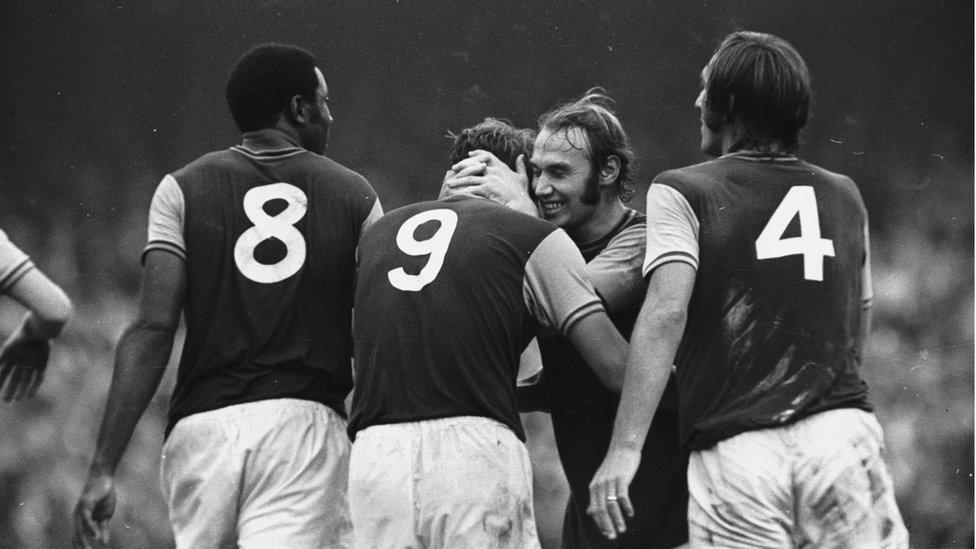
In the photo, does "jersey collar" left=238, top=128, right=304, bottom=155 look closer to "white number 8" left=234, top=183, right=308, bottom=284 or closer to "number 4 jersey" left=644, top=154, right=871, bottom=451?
"white number 8" left=234, top=183, right=308, bottom=284

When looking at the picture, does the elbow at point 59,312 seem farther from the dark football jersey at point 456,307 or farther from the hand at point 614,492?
the hand at point 614,492

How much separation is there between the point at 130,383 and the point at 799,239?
1.82 meters

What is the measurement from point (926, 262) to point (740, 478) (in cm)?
406

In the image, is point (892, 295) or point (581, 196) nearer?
point (581, 196)

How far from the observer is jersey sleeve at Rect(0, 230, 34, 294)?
2.88 m

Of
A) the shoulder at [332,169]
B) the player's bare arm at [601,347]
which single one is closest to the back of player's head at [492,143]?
the shoulder at [332,169]

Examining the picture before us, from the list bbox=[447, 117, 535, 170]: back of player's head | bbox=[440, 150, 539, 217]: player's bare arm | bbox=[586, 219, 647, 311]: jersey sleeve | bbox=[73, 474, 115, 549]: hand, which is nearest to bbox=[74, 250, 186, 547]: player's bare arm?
bbox=[73, 474, 115, 549]: hand

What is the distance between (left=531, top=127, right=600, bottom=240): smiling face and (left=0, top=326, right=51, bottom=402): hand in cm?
168

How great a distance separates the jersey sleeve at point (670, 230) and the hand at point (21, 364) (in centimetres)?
151

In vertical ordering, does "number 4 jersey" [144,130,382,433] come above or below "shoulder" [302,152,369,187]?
below

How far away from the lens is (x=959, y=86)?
6426 millimetres

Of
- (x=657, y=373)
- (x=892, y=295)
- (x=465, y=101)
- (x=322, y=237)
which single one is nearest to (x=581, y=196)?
(x=322, y=237)

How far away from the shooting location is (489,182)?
12.2 feet

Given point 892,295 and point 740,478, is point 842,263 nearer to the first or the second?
point 740,478
